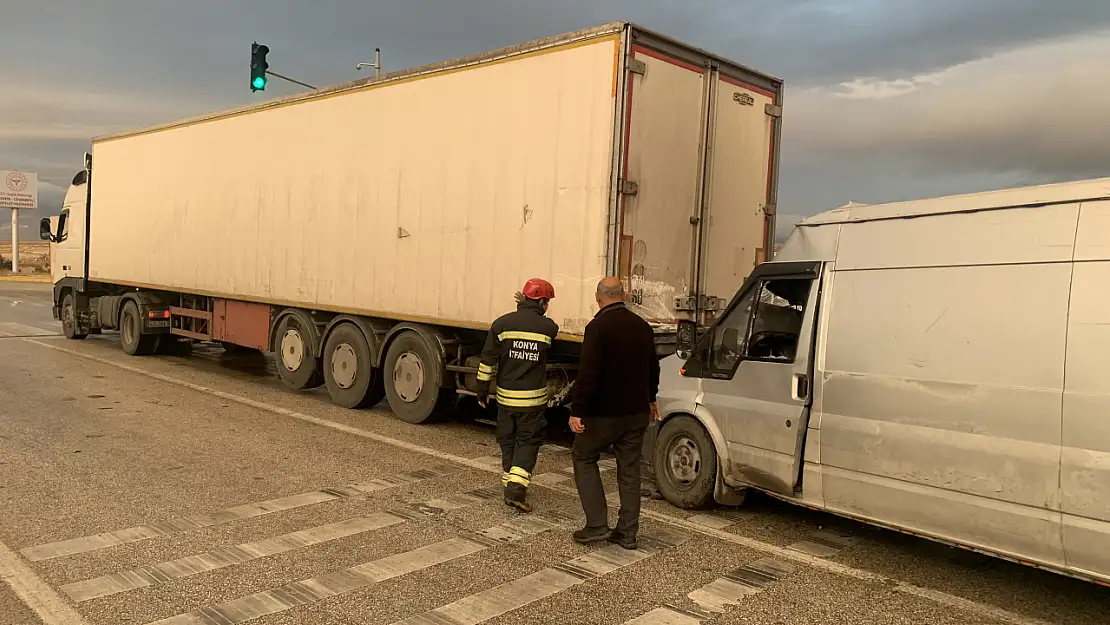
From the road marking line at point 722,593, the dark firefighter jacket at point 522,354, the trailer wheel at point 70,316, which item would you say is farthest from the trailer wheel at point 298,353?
the trailer wheel at point 70,316

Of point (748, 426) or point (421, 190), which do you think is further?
point (421, 190)

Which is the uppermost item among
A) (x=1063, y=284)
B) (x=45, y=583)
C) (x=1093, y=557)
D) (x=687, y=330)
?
(x=1063, y=284)

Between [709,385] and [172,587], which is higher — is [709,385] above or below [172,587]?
above

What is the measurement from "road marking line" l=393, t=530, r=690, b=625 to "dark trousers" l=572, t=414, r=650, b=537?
0.18 meters

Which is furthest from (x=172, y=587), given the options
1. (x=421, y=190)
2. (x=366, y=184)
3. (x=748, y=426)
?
(x=366, y=184)

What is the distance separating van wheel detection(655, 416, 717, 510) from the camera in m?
5.74

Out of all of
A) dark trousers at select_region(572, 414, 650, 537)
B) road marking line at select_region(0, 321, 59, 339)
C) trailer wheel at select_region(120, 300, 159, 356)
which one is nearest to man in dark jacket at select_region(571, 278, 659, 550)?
dark trousers at select_region(572, 414, 650, 537)

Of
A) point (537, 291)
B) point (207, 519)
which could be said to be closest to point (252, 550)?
point (207, 519)

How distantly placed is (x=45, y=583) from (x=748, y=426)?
13.6 ft

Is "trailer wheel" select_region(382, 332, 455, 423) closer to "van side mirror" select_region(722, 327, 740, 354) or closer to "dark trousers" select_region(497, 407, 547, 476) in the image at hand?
"dark trousers" select_region(497, 407, 547, 476)

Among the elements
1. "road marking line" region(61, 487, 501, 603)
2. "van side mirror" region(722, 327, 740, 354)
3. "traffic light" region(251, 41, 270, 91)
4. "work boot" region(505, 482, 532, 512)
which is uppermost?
"traffic light" region(251, 41, 270, 91)

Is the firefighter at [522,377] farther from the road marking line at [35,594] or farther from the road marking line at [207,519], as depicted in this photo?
the road marking line at [35,594]

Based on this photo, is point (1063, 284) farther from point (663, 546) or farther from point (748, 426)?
point (663, 546)

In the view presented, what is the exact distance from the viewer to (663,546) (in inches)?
201
